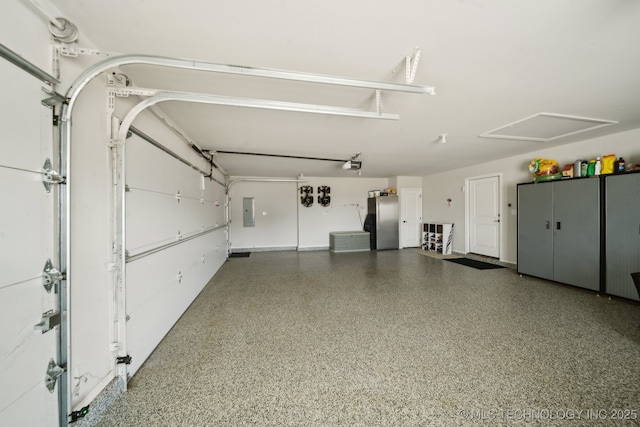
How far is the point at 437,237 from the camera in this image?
6.37 metres

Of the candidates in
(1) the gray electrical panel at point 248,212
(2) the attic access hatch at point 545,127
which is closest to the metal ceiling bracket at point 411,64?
(2) the attic access hatch at point 545,127

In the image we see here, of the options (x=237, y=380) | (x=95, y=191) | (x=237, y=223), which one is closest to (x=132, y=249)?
(x=95, y=191)

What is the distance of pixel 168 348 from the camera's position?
6.58 ft

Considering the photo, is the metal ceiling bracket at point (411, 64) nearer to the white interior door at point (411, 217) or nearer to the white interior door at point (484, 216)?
the white interior door at point (484, 216)

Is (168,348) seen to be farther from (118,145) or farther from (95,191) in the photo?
(118,145)

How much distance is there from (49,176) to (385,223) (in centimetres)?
683

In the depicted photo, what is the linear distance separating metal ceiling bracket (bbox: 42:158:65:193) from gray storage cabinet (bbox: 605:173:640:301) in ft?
18.3

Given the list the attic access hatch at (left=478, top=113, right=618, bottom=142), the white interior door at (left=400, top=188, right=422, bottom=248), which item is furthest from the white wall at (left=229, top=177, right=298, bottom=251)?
the attic access hatch at (left=478, top=113, right=618, bottom=142)

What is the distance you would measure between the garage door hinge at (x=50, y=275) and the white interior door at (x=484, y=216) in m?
6.71

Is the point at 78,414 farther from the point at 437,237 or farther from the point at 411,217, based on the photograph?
the point at 411,217

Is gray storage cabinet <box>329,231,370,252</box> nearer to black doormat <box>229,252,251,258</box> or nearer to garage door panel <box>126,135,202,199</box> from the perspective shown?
black doormat <box>229,252,251,258</box>

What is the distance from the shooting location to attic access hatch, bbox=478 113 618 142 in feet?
8.85

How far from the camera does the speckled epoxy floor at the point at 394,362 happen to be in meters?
1.35

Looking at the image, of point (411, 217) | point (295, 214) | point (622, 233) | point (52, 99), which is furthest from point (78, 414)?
point (411, 217)
